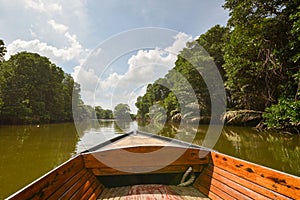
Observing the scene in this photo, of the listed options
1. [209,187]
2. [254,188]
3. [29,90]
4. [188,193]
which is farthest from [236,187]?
[29,90]

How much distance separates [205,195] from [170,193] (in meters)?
0.46

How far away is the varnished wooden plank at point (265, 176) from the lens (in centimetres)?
153

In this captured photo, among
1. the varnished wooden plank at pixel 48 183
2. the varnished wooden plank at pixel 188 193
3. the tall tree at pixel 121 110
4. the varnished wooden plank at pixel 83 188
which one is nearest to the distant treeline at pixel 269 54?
the varnished wooden plank at pixel 188 193

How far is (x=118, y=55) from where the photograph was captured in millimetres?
9734

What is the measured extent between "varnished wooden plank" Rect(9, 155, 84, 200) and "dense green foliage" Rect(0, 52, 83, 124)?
68.9 feet

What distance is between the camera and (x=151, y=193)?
2.49 metres

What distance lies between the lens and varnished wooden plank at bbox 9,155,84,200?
1.39 meters

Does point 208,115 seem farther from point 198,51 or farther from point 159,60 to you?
point 159,60

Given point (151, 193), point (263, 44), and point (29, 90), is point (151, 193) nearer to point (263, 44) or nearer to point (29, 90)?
point (263, 44)

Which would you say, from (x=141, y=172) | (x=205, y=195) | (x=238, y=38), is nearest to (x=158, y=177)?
(x=141, y=172)

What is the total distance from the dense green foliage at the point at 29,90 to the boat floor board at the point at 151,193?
20910 mm

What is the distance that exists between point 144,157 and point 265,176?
1532mm

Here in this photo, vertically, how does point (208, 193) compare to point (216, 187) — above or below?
below

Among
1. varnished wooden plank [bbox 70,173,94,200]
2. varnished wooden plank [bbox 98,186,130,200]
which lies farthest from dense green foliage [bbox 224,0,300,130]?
varnished wooden plank [bbox 70,173,94,200]
